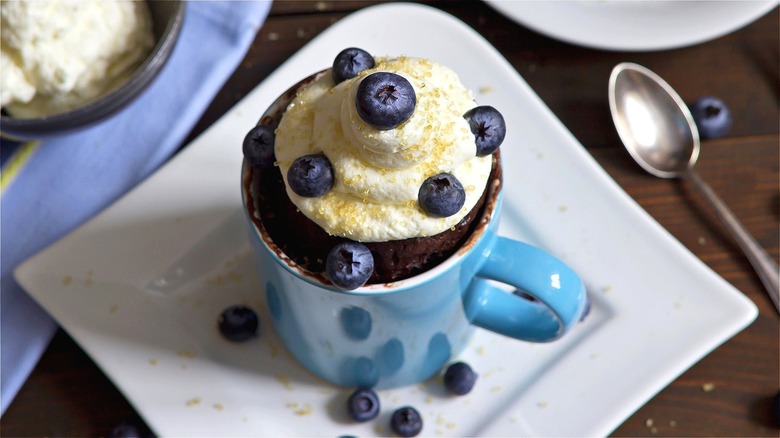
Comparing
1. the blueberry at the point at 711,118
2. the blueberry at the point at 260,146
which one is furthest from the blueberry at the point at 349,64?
the blueberry at the point at 711,118

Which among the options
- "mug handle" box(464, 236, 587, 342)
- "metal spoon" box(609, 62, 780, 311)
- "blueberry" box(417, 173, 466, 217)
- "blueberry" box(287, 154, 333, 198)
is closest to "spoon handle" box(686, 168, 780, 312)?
"metal spoon" box(609, 62, 780, 311)

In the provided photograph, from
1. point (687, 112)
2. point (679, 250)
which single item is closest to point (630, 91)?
point (687, 112)

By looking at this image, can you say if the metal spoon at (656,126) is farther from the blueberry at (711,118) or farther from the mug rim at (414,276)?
the mug rim at (414,276)

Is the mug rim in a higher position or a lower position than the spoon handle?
lower

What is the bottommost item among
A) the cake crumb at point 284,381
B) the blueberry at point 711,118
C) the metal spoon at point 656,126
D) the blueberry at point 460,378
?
the cake crumb at point 284,381

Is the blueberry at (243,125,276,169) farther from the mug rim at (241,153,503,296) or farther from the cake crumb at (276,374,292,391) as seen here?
the cake crumb at (276,374,292,391)

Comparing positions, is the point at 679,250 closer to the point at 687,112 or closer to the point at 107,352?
the point at 687,112

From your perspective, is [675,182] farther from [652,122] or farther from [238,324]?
[238,324]

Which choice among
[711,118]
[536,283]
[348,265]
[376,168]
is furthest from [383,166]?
[711,118]
